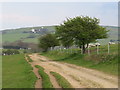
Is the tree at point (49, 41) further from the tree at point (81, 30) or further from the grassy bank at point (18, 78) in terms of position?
the grassy bank at point (18, 78)

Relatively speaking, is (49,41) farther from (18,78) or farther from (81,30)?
(18,78)

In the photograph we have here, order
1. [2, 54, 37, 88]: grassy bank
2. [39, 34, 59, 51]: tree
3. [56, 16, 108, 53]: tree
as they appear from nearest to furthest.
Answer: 1. [2, 54, 37, 88]: grassy bank
2. [56, 16, 108, 53]: tree
3. [39, 34, 59, 51]: tree

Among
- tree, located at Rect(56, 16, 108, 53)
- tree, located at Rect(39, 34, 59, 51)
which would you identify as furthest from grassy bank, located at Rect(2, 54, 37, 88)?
tree, located at Rect(39, 34, 59, 51)

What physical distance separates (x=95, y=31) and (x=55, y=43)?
214ft

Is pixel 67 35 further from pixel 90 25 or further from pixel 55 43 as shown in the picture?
pixel 55 43

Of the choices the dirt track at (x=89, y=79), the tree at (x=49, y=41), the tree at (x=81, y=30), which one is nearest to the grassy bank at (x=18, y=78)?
the dirt track at (x=89, y=79)

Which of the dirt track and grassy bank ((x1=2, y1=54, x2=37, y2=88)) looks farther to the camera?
grassy bank ((x1=2, y1=54, x2=37, y2=88))

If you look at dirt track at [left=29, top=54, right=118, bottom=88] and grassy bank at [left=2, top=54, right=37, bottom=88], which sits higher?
dirt track at [left=29, top=54, right=118, bottom=88]

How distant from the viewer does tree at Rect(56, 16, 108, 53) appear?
55344 millimetres

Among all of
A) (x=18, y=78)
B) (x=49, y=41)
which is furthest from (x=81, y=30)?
(x=49, y=41)

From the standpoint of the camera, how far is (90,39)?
56.3m

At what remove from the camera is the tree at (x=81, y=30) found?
55344mm

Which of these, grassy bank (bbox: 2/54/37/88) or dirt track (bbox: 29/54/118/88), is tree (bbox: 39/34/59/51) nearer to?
grassy bank (bbox: 2/54/37/88)

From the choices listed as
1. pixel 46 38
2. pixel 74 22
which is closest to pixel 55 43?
pixel 46 38
